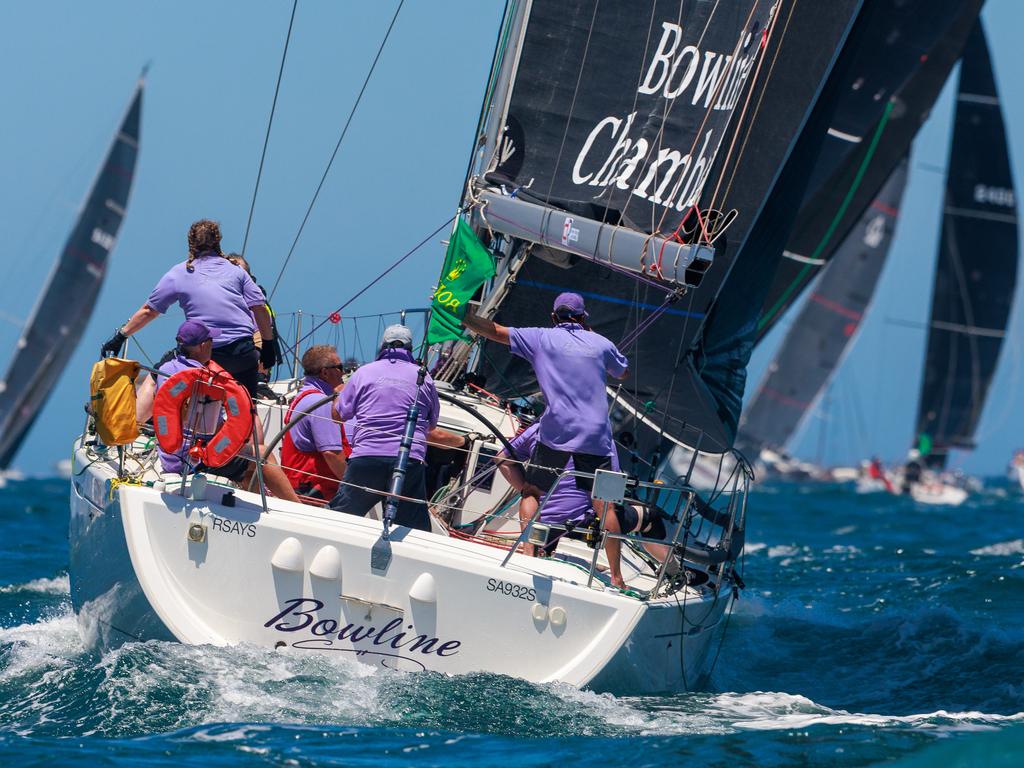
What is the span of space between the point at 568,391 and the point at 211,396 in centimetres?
146

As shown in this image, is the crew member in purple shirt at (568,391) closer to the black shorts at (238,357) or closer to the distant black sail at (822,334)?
the black shorts at (238,357)

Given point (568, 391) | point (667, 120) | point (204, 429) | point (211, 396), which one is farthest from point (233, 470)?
point (667, 120)

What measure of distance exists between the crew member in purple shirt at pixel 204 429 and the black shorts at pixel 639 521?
1.37m

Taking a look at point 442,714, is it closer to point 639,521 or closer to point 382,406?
point 382,406

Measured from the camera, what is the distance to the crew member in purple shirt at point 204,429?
543 cm

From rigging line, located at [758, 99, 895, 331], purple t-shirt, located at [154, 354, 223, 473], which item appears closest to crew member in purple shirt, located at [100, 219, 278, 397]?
purple t-shirt, located at [154, 354, 223, 473]

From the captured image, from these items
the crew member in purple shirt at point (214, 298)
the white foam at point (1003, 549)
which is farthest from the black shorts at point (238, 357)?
the white foam at point (1003, 549)

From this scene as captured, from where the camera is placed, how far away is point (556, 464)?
19.2ft

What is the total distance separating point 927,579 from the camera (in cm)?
1089

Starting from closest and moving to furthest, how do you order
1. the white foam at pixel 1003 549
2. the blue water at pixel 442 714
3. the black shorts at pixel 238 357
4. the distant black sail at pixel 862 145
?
the blue water at pixel 442 714, the black shorts at pixel 238 357, the distant black sail at pixel 862 145, the white foam at pixel 1003 549

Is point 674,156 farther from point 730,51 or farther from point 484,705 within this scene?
point 484,705

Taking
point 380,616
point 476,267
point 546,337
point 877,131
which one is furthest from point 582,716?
point 877,131

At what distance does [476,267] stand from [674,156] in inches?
62.8

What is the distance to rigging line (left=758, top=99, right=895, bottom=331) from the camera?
38.3 feet
